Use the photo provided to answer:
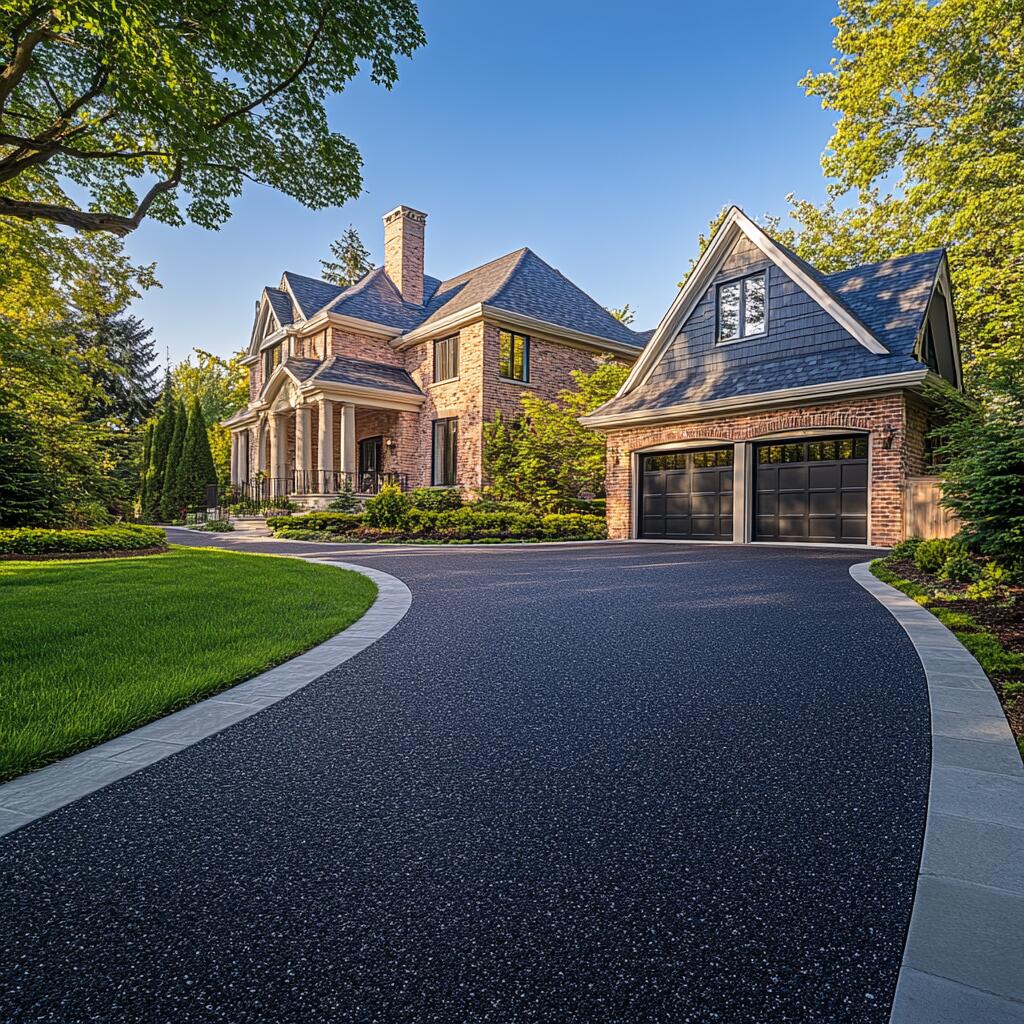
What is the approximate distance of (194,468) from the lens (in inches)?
1012

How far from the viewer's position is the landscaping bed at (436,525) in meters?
15.1

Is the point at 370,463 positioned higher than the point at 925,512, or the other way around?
the point at 370,463

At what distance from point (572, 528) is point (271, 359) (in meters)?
17.6

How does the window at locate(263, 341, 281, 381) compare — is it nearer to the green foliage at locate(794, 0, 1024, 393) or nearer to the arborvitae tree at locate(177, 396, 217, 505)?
the arborvitae tree at locate(177, 396, 217, 505)

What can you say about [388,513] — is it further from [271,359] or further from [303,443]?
[271,359]

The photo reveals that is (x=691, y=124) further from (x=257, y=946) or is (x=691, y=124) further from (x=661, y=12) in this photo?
(x=257, y=946)

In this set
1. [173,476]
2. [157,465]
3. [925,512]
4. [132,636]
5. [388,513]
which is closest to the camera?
[132,636]

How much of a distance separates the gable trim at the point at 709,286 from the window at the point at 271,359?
1657 centimetres

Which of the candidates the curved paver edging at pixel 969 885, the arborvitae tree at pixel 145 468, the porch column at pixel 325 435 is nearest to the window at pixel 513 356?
the porch column at pixel 325 435

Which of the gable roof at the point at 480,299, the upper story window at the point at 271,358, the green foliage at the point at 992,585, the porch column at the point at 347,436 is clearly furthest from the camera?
the upper story window at the point at 271,358

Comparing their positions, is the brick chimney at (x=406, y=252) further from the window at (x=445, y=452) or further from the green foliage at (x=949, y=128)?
the green foliage at (x=949, y=128)

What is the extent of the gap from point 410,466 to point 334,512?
13.3 ft

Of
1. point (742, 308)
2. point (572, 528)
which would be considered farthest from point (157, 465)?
point (742, 308)

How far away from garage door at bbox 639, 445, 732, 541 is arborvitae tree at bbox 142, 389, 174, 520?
21939 millimetres
